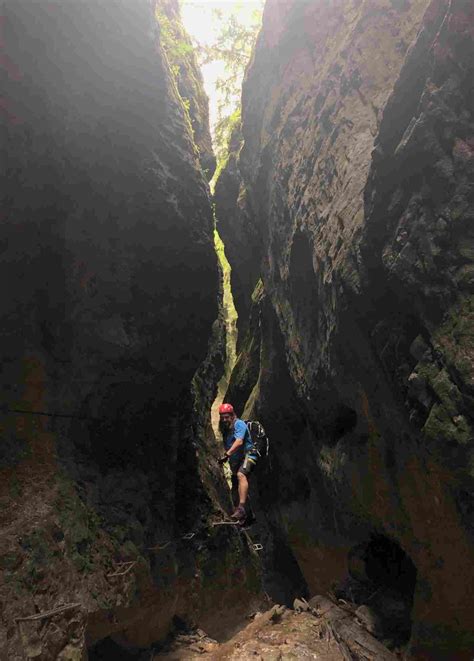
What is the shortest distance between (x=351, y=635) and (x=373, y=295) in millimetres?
5243

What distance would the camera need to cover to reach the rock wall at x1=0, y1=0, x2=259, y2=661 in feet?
17.6

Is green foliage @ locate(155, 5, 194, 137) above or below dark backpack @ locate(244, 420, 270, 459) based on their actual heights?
above

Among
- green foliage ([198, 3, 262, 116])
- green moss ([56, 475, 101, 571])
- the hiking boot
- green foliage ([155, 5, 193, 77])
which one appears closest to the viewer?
green moss ([56, 475, 101, 571])

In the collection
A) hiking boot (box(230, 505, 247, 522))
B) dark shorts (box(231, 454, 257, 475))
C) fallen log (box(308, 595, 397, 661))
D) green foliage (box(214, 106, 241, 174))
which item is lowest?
fallen log (box(308, 595, 397, 661))

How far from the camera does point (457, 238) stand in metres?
4.39

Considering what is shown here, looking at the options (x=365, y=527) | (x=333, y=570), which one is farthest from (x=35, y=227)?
(x=333, y=570)

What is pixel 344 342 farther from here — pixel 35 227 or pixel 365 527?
pixel 35 227

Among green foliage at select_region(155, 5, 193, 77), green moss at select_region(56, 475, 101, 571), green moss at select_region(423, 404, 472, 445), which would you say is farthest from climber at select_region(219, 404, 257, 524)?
green foliage at select_region(155, 5, 193, 77)

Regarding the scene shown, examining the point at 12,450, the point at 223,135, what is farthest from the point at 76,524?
the point at 223,135

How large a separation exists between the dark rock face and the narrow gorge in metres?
0.04

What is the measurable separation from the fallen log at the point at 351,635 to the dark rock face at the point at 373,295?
0.50 meters

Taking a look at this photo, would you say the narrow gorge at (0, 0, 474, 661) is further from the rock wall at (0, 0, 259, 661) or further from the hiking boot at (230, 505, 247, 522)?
the hiking boot at (230, 505, 247, 522)

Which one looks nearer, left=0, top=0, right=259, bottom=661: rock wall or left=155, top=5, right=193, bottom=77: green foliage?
left=0, top=0, right=259, bottom=661: rock wall

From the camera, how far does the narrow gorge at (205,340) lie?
4699 mm
